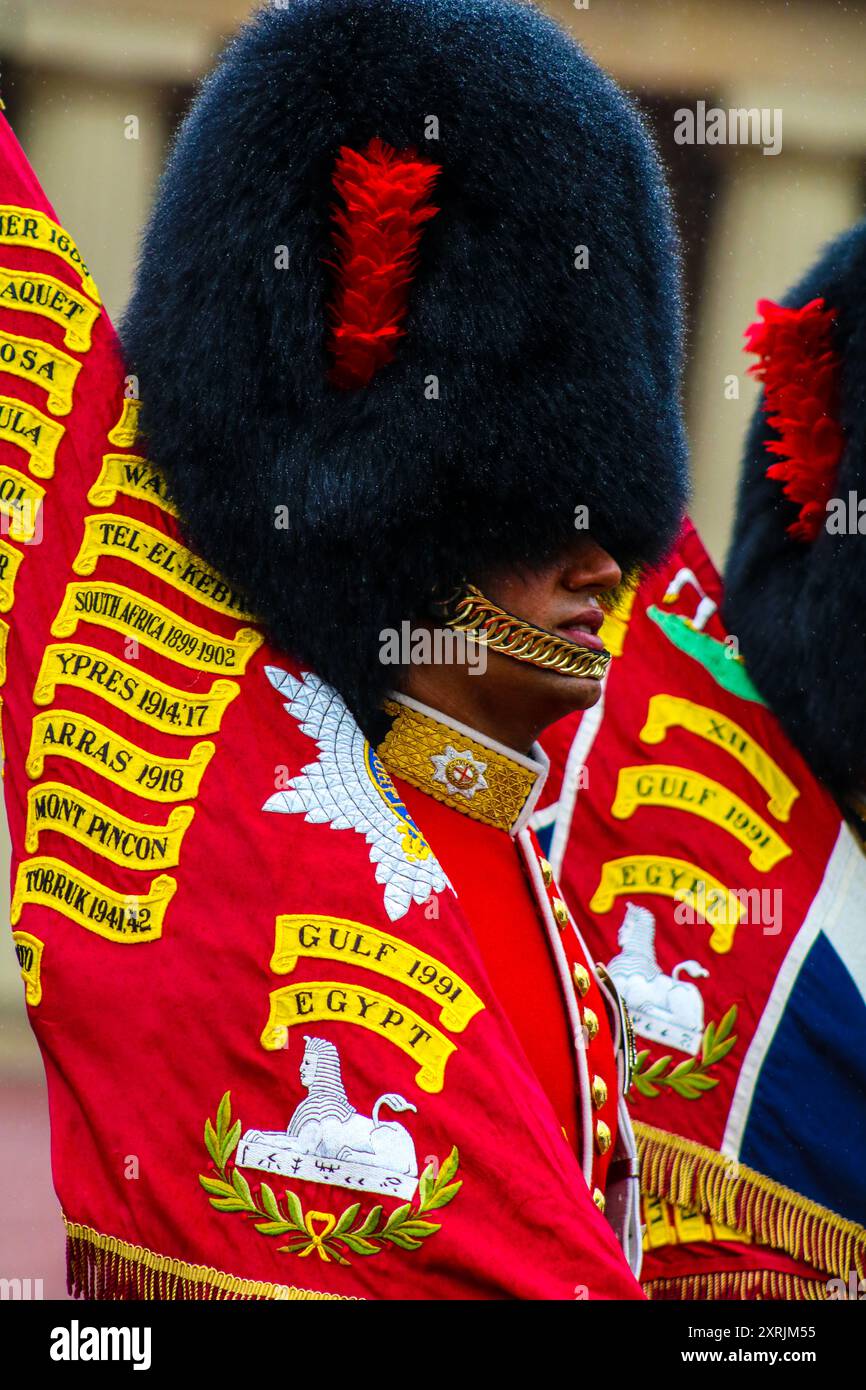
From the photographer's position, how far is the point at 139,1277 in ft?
7.48

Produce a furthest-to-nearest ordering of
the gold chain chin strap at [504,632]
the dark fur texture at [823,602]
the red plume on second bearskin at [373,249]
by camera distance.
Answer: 1. the dark fur texture at [823,602]
2. the gold chain chin strap at [504,632]
3. the red plume on second bearskin at [373,249]

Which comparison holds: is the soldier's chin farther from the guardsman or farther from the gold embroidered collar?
the gold embroidered collar

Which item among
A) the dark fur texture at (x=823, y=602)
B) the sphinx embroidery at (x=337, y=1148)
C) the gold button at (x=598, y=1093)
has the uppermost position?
the dark fur texture at (x=823, y=602)

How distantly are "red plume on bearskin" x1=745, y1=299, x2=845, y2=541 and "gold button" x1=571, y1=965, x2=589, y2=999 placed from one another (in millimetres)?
1139

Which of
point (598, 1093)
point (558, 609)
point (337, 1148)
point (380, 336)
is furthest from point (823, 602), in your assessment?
point (337, 1148)

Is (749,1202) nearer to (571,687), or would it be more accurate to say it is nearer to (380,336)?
(571,687)

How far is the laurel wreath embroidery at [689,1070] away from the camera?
334 centimetres

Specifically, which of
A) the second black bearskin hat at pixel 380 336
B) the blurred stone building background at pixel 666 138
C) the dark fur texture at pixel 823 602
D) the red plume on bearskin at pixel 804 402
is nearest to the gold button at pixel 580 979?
the second black bearskin hat at pixel 380 336

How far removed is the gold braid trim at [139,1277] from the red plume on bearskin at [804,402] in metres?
1.85

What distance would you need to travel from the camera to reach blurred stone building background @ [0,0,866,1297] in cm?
647

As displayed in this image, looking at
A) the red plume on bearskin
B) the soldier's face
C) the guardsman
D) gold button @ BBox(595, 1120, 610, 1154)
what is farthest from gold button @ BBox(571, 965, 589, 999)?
the red plume on bearskin

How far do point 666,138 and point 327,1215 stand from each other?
19.0 ft

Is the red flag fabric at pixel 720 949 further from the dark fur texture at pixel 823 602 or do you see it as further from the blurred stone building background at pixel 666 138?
the blurred stone building background at pixel 666 138

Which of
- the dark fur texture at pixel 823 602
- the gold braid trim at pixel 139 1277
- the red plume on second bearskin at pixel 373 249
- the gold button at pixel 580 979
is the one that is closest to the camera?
the gold braid trim at pixel 139 1277
